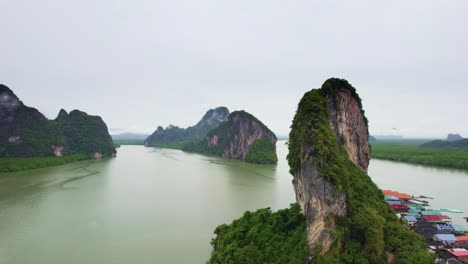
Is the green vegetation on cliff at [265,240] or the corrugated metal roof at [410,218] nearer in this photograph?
the green vegetation on cliff at [265,240]

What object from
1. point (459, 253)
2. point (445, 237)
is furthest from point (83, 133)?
point (459, 253)

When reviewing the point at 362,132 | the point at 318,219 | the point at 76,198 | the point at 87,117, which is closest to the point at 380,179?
the point at 362,132

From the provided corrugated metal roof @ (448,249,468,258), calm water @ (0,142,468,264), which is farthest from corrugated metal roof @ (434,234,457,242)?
calm water @ (0,142,468,264)

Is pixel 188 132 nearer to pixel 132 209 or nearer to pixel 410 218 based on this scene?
pixel 132 209

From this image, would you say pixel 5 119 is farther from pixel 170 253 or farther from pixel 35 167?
pixel 170 253

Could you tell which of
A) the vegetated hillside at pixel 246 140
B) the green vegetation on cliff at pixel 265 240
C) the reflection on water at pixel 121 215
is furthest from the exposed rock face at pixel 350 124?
the vegetated hillside at pixel 246 140

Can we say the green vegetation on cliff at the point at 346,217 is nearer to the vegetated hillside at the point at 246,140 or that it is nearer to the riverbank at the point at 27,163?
the vegetated hillside at the point at 246,140
